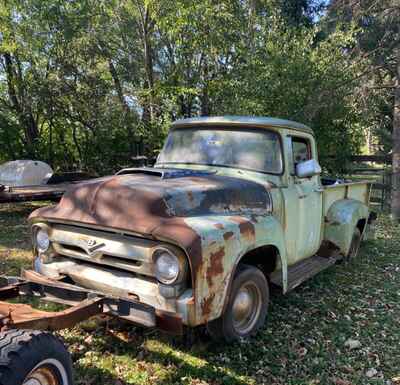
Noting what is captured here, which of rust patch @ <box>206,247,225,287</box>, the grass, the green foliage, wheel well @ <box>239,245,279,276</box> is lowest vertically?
the grass

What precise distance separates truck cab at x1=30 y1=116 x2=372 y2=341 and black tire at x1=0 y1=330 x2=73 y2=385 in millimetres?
577

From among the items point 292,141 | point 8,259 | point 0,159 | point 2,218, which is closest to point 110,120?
point 0,159

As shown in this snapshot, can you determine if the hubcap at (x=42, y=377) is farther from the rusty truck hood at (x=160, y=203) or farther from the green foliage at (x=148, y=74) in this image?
the green foliage at (x=148, y=74)

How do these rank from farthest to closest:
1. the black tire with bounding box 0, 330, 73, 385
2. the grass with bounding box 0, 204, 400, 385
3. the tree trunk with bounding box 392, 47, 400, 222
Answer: the tree trunk with bounding box 392, 47, 400, 222 → the grass with bounding box 0, 204, 400, 385 → the black tire with bounding box 0, 330, 73, 385

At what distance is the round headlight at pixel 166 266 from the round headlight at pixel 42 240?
1.27 m

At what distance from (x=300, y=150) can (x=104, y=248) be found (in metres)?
2.83

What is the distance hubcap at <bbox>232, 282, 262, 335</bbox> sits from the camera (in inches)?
138

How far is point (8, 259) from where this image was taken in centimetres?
583

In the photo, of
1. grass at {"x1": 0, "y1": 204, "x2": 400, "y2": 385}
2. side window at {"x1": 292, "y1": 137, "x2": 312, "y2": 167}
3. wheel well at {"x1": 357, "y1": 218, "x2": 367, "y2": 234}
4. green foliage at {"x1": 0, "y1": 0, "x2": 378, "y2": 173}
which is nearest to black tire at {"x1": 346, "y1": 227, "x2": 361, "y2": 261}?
wheel well at {"x1": 357, "y1": 218, "x2": 367, "y2": 234}

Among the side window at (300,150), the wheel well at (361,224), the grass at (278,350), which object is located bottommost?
the grass at (278,350)

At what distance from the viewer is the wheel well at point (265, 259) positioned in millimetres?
3817

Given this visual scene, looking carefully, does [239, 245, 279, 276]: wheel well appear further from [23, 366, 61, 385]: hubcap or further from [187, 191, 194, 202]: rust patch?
[23, 366, 61, 385]: hubcap

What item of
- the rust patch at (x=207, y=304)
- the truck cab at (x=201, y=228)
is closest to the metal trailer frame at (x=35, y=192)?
the truck cab at (x=201, y=228)

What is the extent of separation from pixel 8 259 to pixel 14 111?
851cm
